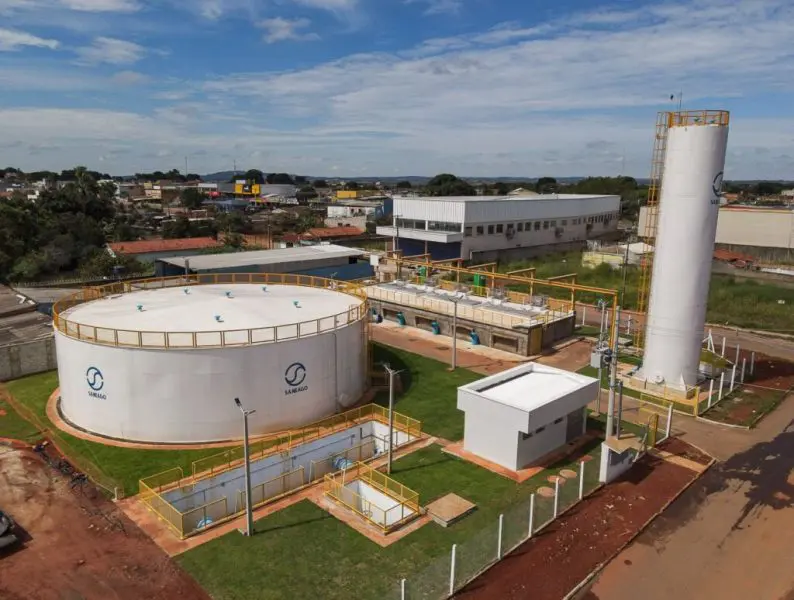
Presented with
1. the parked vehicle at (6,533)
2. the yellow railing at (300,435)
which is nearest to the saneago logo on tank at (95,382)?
the yellow railing at (300,435)

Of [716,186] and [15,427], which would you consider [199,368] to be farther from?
[716,186]

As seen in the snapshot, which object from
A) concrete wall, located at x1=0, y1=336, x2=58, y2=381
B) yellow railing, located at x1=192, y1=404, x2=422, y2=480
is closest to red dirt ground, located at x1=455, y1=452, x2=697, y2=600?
yellow railing, located at x1=192, y1=404, x2=422, y2=480

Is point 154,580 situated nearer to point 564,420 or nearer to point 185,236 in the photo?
point 564,420

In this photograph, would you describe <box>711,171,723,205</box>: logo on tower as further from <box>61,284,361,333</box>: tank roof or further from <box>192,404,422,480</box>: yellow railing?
<box>61,284,361,333</box>: tank roof

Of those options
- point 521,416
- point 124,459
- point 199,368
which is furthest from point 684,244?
point 124,459

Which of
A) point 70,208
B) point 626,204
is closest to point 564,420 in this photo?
point 70,208
